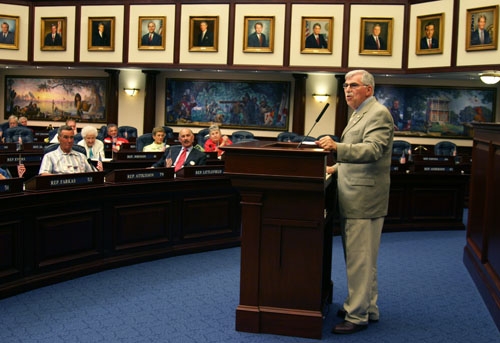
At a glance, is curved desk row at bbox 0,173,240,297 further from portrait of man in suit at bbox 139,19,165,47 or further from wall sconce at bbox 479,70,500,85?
portrait of man in suit at bbox 139,19,165,47

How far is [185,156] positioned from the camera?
25.8 ft

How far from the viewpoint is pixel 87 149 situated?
8.97 m

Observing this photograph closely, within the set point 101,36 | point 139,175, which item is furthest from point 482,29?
point 101,36

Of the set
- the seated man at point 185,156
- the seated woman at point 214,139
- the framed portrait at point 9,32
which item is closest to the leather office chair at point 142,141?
the seated woman at point 214,139

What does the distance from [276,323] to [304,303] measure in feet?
0.83

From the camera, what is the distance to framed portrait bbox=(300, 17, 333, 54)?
1609 centimetres

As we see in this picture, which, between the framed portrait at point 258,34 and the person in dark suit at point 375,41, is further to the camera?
the framed portrait at point 258,34

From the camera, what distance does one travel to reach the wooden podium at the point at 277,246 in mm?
4266

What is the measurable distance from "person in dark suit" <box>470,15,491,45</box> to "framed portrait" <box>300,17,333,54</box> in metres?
3.75

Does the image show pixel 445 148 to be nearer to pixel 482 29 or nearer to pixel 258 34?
pixel 482 29

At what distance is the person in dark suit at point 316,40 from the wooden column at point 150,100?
4.69 meters

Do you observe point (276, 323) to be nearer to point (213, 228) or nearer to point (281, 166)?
point (281, 166)

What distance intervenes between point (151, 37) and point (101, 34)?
1.59 meters

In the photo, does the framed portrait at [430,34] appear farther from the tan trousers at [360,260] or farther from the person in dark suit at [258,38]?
the tan trousers at [360,260]
